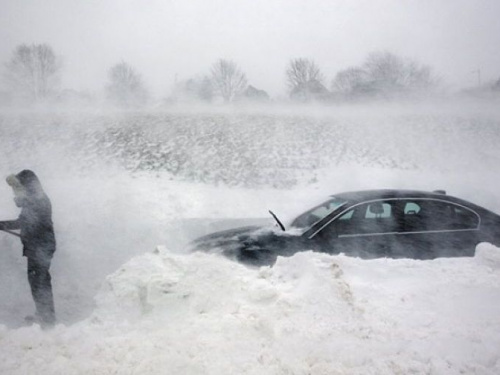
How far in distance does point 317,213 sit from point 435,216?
129cm

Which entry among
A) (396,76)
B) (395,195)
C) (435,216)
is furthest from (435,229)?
(396,76)

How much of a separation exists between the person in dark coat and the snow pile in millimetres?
928

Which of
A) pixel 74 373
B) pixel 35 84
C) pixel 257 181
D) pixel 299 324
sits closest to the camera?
pixel 74 373

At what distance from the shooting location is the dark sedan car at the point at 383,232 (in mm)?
3697

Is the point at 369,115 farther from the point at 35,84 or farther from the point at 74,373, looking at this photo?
the point at 74,373

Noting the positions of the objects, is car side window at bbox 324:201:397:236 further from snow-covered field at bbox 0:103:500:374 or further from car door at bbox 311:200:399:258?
snow-covered field at bbox 0:103:500:374

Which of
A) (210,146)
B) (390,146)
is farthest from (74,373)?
(390,146)

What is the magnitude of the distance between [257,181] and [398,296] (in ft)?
27.3

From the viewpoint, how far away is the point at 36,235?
3512 mm

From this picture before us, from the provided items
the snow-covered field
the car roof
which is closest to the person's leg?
the snow-covered field

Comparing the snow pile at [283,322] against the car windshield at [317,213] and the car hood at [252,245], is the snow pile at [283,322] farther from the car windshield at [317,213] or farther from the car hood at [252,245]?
the car windshield at [317,213]

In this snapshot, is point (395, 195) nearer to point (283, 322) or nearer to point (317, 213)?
point (317, 213)

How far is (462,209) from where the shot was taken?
4020 millimetres

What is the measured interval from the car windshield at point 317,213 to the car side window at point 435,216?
28.7 inches
